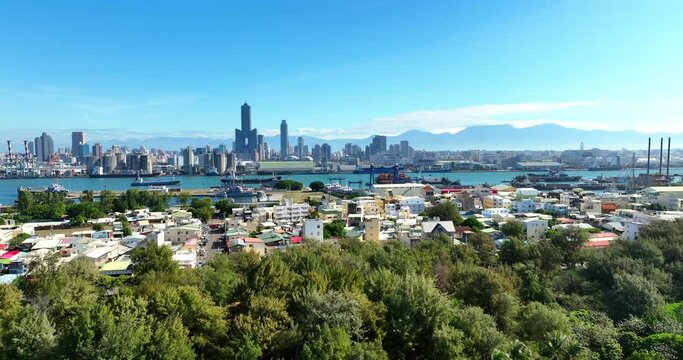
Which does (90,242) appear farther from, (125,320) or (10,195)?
(10,195)

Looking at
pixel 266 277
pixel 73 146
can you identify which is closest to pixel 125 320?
pixel 266 277

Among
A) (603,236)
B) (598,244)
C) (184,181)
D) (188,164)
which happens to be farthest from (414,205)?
(188,164)

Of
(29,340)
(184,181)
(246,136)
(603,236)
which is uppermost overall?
(246,136)

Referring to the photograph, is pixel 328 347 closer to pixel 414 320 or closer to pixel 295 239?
pixel 414 320

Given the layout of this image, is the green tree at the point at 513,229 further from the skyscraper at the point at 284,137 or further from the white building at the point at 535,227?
the skyscraper at the point at 284,137

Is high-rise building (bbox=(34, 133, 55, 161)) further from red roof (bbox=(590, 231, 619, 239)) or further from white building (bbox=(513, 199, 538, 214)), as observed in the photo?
red roof (bbox=(590, 231, 619, 239))

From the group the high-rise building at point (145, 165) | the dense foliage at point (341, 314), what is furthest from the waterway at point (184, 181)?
the dense foliage at point (341, 314)
